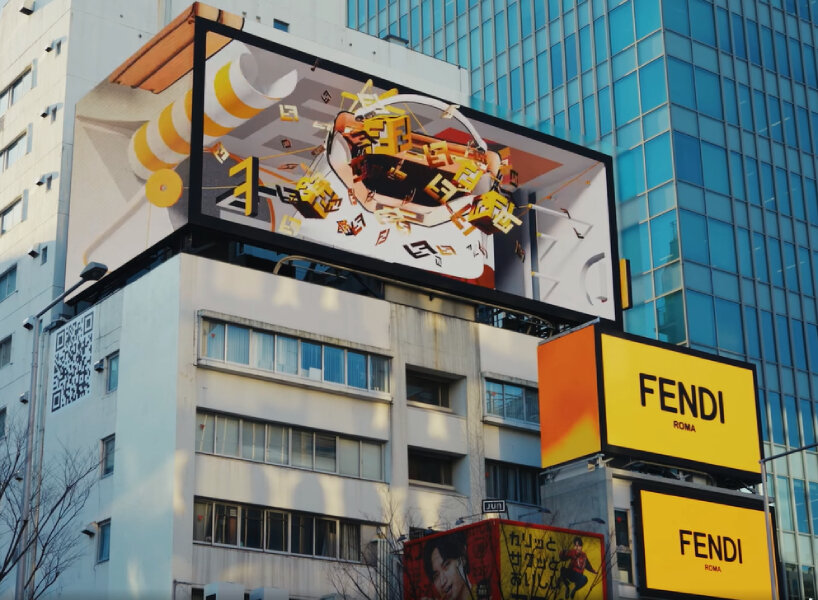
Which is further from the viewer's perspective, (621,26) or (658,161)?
(621,26)

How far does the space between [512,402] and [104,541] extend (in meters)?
18.5

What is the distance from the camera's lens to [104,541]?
5344 centimetres

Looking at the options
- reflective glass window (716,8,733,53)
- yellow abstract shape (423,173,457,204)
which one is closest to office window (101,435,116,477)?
yellow abstract shape (423,173,457,204)

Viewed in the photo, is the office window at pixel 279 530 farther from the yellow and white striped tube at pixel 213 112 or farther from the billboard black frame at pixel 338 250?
the yellow and white striped tube at pixel 213 112

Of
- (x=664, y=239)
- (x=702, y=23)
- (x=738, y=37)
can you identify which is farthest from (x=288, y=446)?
(x=738, y=37)

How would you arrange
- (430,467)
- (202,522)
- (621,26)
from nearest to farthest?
(202,522), (430,467), (621,26)

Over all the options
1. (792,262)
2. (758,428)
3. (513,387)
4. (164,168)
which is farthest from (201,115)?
(792,262)

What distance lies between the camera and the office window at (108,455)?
2142 inches

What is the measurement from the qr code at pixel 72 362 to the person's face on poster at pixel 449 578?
1582 cm

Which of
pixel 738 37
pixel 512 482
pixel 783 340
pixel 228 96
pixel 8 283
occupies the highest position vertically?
pixel 738 37

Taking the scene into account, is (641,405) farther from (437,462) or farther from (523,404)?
(437,462)

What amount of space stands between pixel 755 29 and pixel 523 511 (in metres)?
42.7

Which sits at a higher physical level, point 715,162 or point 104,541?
point 715,162

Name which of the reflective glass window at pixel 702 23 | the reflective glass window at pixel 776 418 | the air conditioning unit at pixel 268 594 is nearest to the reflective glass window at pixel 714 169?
the reflective glass window at pixel 702 23
